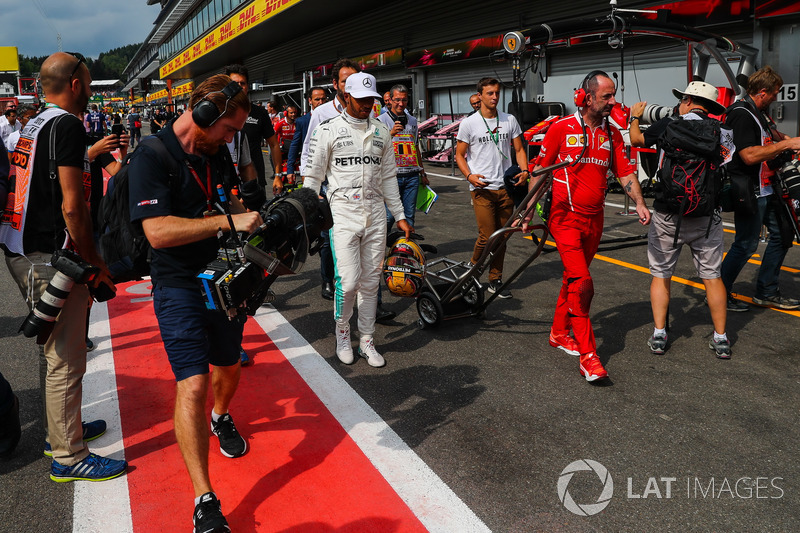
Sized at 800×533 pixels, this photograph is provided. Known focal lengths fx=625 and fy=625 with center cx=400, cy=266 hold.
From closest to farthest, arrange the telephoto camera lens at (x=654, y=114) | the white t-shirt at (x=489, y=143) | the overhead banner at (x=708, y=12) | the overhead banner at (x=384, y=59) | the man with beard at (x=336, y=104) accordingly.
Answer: the man with beard at (x=336, y=104), the white t-shirt at (x=489, y=143), the telephoto camera lens at (x=654, y=114), the overhead banner at (x=708, y=12), the overhead banner at (x=384, y=59)

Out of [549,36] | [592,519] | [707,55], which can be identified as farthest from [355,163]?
[707,55]

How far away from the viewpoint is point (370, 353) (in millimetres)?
4637

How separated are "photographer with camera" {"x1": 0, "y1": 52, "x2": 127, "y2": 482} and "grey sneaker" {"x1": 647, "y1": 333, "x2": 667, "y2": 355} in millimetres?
3682

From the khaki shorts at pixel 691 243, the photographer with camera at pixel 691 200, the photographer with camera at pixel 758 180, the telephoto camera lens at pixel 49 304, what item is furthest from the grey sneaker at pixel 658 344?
the telephoto camera lens at pixel 49 304

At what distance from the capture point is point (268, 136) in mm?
6504

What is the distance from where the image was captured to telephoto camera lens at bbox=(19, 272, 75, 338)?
2.96m

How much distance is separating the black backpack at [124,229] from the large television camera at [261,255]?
1.24 feet

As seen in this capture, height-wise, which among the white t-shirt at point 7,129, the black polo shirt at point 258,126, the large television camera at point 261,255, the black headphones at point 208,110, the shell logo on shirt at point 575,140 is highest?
the white t-shirt at point 7,129

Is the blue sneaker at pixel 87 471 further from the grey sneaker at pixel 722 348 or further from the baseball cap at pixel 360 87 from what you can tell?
the grey sneaker at pixel 722 348

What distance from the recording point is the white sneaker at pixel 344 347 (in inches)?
183

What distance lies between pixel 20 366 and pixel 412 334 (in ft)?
9.99

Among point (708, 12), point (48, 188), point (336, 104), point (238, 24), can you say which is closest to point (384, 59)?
point (238, 24)

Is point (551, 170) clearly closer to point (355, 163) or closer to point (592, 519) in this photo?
point (355, 163)

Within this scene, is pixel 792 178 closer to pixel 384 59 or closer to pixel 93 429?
pixel 93 429
